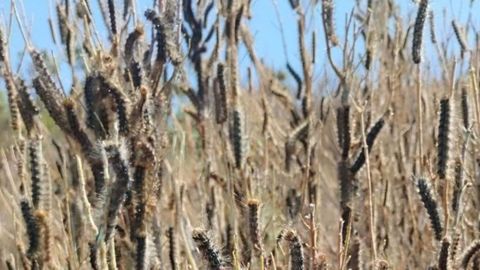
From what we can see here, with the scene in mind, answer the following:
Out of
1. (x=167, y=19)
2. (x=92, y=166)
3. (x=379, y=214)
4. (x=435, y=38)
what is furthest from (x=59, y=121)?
(x=379, y=214)

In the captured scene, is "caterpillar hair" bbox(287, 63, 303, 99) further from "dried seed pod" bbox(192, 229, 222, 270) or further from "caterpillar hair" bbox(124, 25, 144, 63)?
"dried seed pod" bbox(192, 229, 222, 270)

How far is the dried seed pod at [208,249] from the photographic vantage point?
175cm

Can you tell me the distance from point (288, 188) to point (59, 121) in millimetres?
1796

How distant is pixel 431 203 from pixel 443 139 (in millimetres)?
169

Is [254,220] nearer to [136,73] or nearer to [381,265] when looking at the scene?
[381,265]

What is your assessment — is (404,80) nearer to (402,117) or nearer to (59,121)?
(402,117)

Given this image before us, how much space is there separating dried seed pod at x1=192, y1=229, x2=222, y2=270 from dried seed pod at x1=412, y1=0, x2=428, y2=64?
0.98m

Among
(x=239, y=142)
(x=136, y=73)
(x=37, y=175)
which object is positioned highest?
(x=136, y=73)

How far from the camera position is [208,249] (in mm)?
1755

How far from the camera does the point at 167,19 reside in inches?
87.2

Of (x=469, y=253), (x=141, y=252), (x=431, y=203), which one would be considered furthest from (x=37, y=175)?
(x=469, y=253)

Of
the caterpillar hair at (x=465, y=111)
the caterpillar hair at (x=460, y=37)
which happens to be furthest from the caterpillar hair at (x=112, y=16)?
the caterpillar hair at (x=460, y=37)

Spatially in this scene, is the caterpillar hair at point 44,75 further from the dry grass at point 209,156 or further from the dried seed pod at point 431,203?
the dried seed pod at point 431,203

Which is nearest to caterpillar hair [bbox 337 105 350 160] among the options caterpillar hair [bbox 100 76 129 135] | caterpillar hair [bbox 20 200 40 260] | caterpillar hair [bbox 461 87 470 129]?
Answer: caterpillar hair [bbox 461 87 470 129]
